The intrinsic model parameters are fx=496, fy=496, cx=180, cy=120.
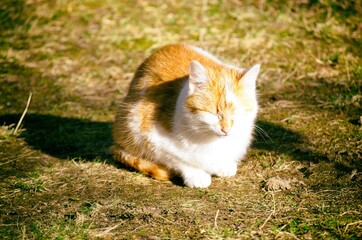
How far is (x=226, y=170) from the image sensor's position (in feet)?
11.8

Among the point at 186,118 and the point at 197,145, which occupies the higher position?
the point at 186,118

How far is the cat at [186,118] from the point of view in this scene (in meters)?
3.21

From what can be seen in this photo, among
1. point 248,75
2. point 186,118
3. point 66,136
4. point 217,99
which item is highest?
point 248,75

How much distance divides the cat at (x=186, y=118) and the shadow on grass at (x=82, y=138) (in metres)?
0.44

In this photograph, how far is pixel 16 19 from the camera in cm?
718

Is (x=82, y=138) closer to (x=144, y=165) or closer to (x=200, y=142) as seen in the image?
(x=144, y=165)

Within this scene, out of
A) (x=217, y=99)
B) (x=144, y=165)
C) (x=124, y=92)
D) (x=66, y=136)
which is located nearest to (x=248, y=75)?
(x=217, y=99)

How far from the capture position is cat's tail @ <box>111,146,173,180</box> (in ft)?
11.9

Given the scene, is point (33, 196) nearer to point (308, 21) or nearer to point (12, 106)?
point (12, 106)

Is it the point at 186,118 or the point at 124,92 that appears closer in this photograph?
the point at 186,118

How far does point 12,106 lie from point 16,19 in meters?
2.38

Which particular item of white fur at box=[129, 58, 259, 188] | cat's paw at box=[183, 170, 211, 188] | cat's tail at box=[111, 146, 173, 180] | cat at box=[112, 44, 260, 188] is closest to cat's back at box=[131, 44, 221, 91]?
cat at box=[112, 44, 260, 188]

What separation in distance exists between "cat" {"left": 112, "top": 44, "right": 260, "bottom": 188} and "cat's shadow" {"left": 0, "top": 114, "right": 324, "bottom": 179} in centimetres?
21

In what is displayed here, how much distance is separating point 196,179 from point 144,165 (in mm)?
449
